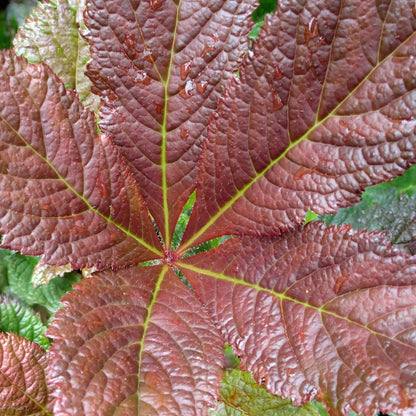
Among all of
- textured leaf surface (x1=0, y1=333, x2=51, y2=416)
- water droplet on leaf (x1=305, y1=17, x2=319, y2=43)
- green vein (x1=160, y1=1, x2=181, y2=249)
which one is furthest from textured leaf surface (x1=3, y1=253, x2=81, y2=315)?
water droplet on leaf (x1=305, y1=17, x2=319, y2=43)

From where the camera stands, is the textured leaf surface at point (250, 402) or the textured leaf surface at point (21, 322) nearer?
the textured leaf surface at point (250, 402)

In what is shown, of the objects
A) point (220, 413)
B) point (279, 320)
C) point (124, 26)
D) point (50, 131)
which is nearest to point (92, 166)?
point (50, 131)

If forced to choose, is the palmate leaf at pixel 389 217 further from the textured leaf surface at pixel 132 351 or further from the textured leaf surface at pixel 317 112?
the textured leaf surface at pixel 132 351

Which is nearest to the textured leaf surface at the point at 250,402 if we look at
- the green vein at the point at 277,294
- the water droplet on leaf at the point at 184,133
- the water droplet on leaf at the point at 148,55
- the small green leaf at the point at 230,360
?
the small green leaf at the point at 230,360

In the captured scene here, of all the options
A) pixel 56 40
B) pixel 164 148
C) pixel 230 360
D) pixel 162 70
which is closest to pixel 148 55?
pixel 162 70

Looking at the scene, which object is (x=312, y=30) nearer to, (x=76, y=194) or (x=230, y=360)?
(x=76, y=194)

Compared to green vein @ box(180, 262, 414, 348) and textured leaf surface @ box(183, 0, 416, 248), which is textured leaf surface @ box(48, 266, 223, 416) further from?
textured leaf surface @ box(183, 0, 416, 248)

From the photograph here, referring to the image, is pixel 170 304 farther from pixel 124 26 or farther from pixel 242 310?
pixel 124 26
